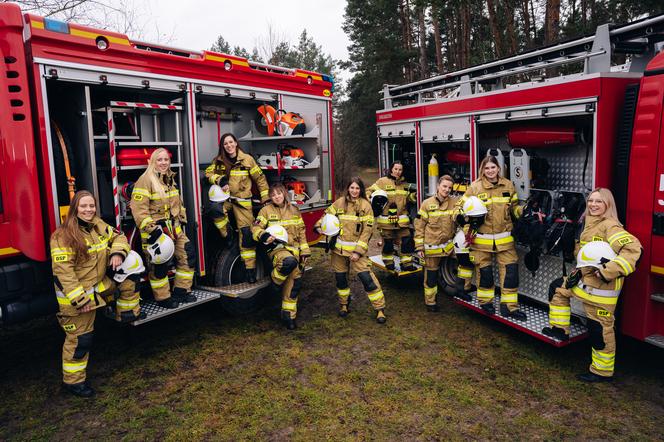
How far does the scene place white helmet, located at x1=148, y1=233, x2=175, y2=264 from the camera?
14.9 feet

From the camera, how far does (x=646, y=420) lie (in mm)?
3555

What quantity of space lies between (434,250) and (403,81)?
21302 millimetres

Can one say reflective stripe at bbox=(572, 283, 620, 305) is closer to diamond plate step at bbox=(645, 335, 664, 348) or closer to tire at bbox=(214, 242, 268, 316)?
diamond plate step at bbox=(645, 335, 664, 348)

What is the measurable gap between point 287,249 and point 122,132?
212 cm

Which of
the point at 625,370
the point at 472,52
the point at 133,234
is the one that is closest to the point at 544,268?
the point at 625,370

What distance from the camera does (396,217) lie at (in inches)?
263

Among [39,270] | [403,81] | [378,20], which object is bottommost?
[39,270]

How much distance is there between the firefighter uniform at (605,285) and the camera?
3684 mm

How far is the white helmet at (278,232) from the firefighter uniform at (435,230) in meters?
1.61

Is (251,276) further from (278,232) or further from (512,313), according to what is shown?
(512,313)

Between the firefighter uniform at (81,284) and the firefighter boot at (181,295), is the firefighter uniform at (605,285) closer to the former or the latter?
the firefighter boot at (181,295)

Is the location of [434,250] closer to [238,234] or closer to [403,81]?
[238,234]

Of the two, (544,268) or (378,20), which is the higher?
(378,20)

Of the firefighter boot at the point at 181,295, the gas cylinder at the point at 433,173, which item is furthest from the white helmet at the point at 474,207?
the firefighter boot at the point at 181,295
